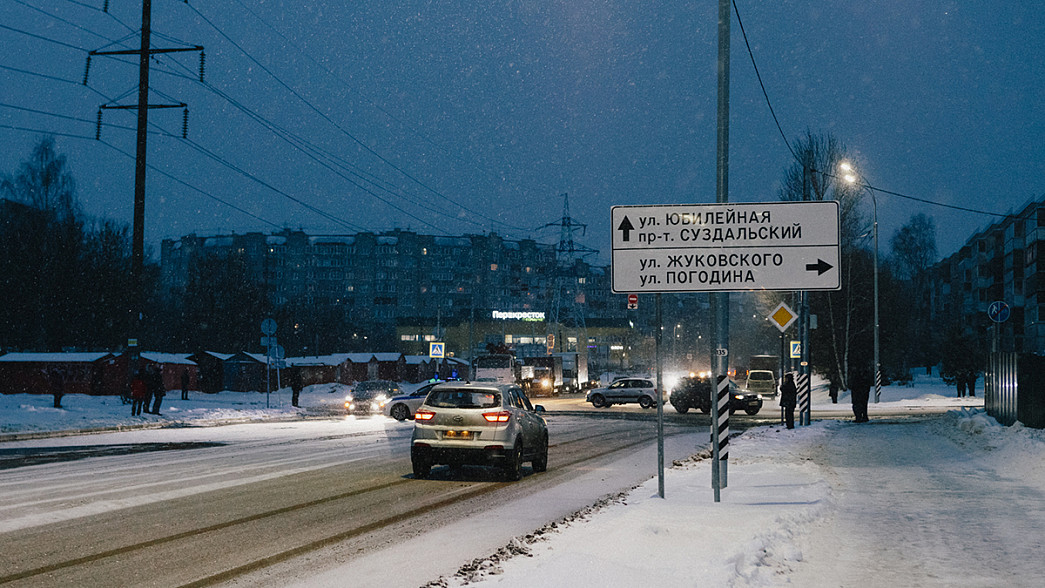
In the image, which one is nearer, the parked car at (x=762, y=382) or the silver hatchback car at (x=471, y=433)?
the silver hatchback car at (x=471, y=433)

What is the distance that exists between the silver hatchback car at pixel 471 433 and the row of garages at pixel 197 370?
22.1 metres

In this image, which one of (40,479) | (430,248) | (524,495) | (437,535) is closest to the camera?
(437,535)

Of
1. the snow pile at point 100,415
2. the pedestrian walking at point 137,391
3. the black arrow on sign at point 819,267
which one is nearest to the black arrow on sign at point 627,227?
the black arrow on sign at point 819,267

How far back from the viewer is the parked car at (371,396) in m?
44.6

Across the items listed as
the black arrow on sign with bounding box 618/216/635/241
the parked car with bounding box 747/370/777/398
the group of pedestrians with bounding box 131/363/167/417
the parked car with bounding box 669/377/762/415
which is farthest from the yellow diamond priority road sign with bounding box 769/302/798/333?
the parked car with bounding box 747/370/777/398

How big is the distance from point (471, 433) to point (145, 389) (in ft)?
67.6

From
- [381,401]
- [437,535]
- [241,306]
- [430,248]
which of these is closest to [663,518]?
[437,535]

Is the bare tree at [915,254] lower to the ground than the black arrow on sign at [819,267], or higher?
higher

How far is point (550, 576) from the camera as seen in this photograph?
765 centimetres

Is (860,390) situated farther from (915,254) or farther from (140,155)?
(915,254)

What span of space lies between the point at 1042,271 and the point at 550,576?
3158 inches

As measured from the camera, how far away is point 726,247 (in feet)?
39.5

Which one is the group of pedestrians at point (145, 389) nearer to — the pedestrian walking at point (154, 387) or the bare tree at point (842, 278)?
the pedestrian walking at point (154, 387)

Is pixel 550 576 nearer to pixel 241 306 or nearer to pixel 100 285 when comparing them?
pixel 100 285
